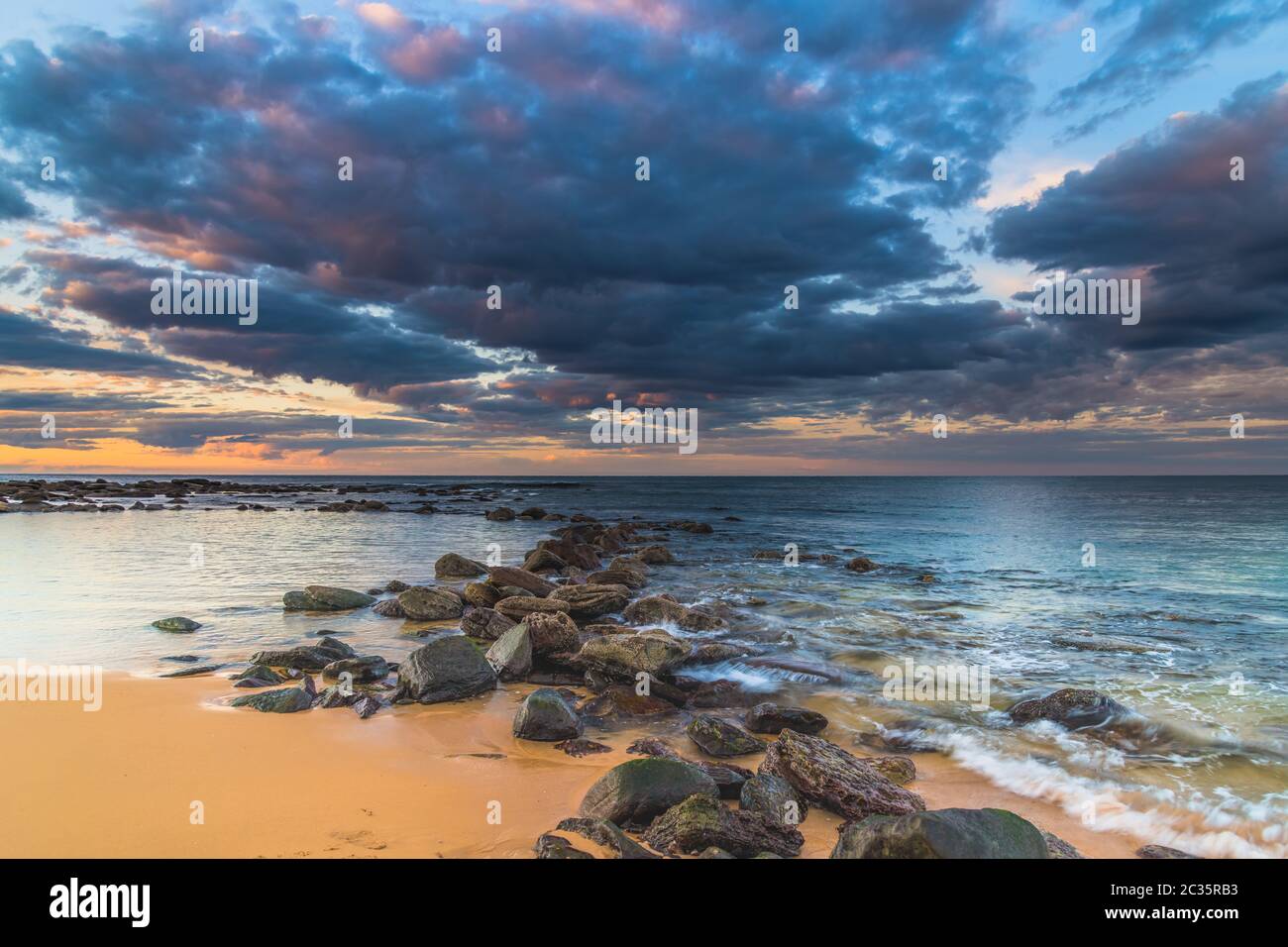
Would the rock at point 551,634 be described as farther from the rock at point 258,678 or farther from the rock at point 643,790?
the rock at point 643,790

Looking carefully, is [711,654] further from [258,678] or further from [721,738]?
[258,678]

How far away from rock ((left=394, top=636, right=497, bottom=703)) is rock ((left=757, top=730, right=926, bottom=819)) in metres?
5.22

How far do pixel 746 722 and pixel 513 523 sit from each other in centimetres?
4328

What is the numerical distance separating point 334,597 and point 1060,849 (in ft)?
52.8

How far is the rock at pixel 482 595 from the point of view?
1720 centimetres

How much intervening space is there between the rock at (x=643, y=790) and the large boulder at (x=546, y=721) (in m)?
2.10

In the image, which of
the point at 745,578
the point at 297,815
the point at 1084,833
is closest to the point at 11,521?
the point at 745,578

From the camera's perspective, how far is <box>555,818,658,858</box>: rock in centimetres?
557

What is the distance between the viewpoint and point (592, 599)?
667 inches

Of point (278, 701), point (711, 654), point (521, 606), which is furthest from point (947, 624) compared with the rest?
point (278, 701)

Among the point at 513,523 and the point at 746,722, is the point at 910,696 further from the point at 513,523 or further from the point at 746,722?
the point at 513,523

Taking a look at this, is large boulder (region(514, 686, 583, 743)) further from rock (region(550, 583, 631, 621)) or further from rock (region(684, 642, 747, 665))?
rock (region(550, 583, 631, 621))

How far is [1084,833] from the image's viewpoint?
6.65 m

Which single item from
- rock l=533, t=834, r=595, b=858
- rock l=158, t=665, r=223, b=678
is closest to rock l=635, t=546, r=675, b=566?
rock l=158, t=665, r=223, b=678
